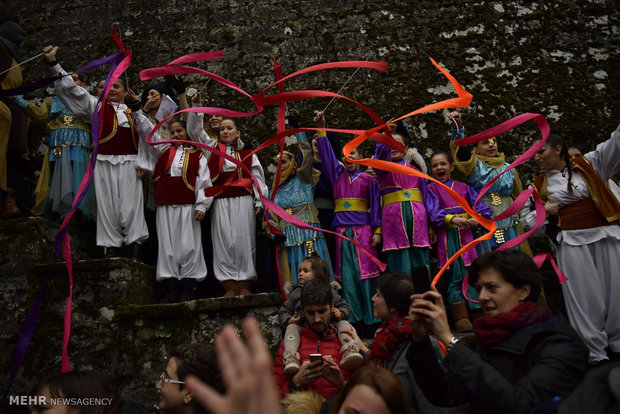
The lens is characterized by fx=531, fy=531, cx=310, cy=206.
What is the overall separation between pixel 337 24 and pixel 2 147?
12.3ft

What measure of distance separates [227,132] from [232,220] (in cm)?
84

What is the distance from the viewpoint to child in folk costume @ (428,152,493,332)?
4180 millimetres

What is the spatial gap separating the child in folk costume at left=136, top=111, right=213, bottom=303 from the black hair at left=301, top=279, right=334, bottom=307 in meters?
1.37

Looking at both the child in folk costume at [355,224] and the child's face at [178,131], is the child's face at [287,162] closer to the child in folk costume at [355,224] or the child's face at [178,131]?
the child in folk costume at [355,224]

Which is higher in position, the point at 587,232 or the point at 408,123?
the point at 408,123

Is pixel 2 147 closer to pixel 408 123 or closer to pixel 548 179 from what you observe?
pixel 408 123

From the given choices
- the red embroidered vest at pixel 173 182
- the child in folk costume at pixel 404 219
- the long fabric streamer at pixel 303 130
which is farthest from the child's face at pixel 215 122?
the child in folk costume at pixel 404 219

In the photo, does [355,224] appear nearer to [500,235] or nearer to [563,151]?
[500,235]

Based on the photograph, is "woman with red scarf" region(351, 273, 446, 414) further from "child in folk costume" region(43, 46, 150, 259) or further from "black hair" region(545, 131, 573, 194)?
"child in folk costume" region(43, 46, 150, 259)

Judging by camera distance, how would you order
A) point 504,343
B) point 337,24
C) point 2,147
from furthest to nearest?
point 337,24, point 2,147, point 504,343

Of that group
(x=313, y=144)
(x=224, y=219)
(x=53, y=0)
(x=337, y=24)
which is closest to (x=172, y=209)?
(x=224, y=219)

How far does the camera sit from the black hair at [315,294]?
3094 mm

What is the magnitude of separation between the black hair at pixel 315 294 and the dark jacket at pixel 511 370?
1.06 meters

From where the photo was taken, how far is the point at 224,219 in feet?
14.5
